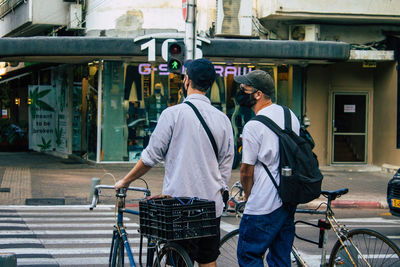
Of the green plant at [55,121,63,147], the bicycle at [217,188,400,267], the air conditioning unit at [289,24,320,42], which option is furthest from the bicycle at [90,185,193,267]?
the green plant at [55,121,63,147]

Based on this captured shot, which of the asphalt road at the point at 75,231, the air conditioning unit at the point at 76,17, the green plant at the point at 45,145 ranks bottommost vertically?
the asphalt road at the point at 75,231

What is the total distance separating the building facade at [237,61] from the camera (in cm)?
1838

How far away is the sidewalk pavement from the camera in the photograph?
1354 cm

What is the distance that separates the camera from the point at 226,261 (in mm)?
5695

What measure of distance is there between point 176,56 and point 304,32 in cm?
765

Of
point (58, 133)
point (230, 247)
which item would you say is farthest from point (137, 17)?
point (230, 247)

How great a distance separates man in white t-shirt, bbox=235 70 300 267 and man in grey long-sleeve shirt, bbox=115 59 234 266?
265mm

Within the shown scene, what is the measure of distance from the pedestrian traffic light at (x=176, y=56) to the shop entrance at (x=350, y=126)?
9.15 m

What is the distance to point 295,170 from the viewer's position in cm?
471

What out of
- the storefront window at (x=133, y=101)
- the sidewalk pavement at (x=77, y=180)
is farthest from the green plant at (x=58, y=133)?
the storefront window at (x=133, y=101)

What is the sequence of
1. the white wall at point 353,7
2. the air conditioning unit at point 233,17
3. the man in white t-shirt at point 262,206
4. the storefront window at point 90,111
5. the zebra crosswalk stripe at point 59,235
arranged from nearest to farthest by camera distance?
the man in white t-shirt at point 262,206 < the zebra crosswalk stripe at point 59,235 < the white wall at point 353,7 < the air conditioning unit at point 233,17 < the storefront window at point 90,111

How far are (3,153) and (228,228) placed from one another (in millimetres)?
17022

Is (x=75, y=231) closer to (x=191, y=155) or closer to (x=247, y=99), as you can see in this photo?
(x=247, y=99)

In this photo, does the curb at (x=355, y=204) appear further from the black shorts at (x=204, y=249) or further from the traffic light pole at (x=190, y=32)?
the black shorts at (x=204, y=249)
